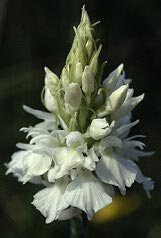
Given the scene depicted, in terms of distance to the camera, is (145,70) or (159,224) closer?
(159,224)

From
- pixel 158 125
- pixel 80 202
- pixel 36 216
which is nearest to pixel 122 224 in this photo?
pixel 36 216

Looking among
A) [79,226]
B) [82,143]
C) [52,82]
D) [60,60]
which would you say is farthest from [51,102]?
[60,60]

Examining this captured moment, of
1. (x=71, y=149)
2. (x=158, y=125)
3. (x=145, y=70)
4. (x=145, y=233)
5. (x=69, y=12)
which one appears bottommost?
(x=145, y=233)

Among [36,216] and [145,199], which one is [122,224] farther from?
[36,216]

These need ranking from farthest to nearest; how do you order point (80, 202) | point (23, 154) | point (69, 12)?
point (69, 12), point (23, 154), point (80, 202)

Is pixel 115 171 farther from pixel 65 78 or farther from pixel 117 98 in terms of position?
pixel 65 78

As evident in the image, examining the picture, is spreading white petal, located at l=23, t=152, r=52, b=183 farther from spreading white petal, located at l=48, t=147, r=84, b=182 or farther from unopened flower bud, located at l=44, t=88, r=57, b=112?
unopened flower bud, located at l=44, t=88, r=57, b=112
